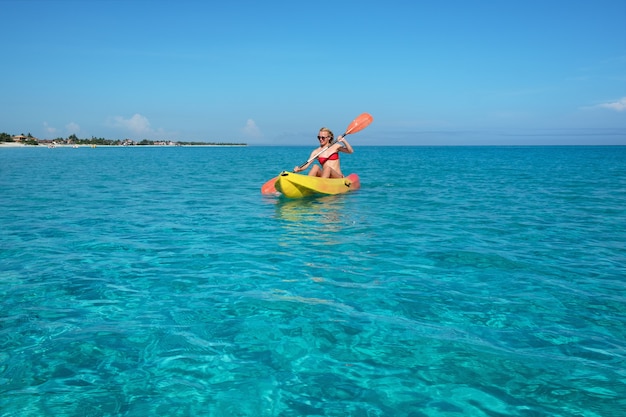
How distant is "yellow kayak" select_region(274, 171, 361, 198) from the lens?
1477 centimetres

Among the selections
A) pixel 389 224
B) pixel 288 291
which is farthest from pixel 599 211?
pixel 288 291

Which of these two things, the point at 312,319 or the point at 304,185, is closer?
the point at 312,319

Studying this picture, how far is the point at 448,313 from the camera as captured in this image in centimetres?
554

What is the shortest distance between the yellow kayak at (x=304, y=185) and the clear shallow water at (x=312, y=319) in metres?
3.64

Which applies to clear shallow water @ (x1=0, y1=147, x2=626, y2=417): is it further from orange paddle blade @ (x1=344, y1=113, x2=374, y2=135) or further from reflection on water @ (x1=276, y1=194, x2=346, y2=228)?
orange paddle blade @ (x1=344, y1=113, x2=374, y2=135)

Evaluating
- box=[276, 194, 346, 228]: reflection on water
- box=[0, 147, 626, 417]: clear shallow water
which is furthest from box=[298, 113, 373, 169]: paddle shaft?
box=[0, 147, 626, 417]: clear shallow water

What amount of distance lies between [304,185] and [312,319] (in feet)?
32.5

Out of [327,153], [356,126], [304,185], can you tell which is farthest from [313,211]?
[356,126]

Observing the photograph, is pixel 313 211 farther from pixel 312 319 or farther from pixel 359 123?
pixel 312 319

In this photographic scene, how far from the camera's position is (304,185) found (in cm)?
1502

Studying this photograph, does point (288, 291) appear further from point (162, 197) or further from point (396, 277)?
point (162, 197)

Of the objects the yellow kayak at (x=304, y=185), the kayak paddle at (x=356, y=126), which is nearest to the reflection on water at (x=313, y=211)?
the yellow kayak at (x=304, y=185)

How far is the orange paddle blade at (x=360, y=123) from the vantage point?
17347mm

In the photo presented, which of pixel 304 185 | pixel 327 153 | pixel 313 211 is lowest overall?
pixel 313 211
